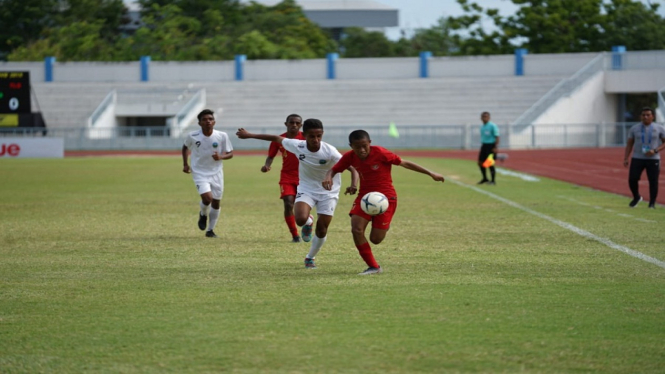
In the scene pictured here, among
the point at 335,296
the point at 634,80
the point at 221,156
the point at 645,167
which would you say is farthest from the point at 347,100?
the point at 335,296

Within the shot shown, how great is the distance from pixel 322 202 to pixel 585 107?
47.0 metres

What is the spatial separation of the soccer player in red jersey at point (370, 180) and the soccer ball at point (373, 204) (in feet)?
0.26

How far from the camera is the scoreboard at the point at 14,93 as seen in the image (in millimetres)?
44438

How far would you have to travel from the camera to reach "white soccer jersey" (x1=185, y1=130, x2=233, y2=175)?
14.4 m

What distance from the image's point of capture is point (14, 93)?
147ft

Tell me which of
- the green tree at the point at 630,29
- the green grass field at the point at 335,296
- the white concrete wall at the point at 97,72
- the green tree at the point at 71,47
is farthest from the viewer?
the green tree at the point at 71,47

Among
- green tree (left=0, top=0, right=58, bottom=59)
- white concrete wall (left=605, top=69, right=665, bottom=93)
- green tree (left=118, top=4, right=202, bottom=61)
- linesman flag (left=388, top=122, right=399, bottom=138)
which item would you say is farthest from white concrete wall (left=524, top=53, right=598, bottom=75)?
green tree (left=0, top=0, right=58, bottom=59)

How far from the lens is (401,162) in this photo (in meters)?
10.0

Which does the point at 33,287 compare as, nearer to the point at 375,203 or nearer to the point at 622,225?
the point at 375,203

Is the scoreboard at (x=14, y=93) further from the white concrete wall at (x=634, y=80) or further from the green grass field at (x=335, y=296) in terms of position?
the white concrete wall at (x=634, y=80)

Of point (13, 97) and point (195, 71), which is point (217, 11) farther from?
point (13, 97)

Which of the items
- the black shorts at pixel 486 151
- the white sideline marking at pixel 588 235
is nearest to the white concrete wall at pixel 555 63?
the black shorts at pixel 486 151

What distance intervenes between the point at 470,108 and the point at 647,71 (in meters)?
9.72

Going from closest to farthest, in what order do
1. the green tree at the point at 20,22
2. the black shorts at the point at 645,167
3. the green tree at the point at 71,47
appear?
the black shorts at the point at 645,167, the green tree at the point at 71,47, the green tree at the point at 20,22
